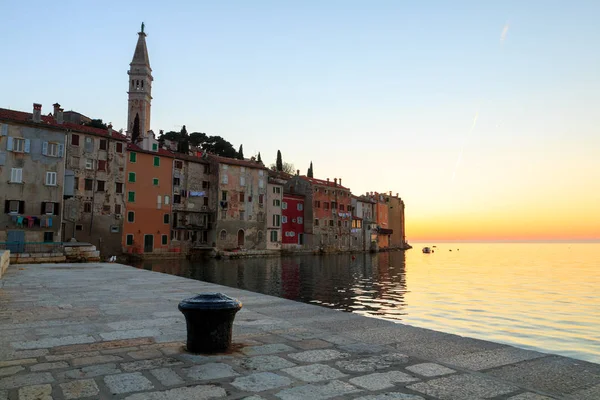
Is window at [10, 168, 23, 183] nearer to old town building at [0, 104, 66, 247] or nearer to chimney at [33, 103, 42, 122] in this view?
old town building at [0, 104, 66, 247]

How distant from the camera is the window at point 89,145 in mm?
47344

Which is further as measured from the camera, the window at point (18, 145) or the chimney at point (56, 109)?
the chimney at point (56, 109)

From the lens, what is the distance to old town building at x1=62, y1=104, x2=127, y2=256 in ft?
151

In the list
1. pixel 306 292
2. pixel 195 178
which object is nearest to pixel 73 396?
pixel 306 292

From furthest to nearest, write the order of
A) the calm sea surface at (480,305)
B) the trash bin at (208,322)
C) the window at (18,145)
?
the window at (18,145) < the calm sea surface at (480,305) < the trash bin at (208,322)

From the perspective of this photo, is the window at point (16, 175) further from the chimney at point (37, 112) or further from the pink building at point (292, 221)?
the pink building at point (292, 221)

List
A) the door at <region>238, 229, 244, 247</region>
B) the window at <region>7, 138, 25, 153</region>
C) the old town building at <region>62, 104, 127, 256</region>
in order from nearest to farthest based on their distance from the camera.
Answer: the window at <region>7, 138, 25, 153</region>
the old town building at <region>62, 104, 127, 256</region>
the door at <region>238, 229, 244, 247</region>

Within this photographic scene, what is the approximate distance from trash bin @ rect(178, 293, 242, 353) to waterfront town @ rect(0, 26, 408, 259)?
30367mm

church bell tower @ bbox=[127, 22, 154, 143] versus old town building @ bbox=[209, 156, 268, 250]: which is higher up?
church bell tower @ bbox=[127, 22, 154, 143]

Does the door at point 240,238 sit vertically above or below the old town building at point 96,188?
below

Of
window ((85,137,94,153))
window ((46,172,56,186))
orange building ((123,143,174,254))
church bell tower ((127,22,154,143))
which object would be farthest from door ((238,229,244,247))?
church bell tower ((127,22,154,143))

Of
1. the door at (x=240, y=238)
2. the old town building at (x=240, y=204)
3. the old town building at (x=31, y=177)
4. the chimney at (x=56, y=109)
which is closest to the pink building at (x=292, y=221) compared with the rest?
the old town building at (x=240, y=204)

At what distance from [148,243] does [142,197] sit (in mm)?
5749

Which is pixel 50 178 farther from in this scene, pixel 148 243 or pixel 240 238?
pixel 240 238
